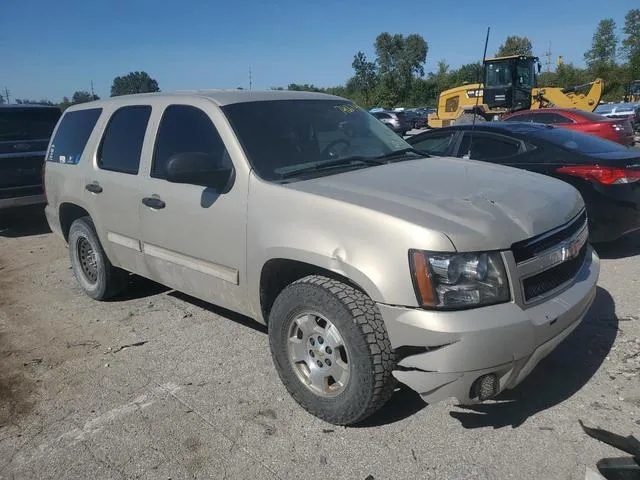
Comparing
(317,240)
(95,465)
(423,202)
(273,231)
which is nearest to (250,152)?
(273,231)

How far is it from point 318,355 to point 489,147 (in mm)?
4412

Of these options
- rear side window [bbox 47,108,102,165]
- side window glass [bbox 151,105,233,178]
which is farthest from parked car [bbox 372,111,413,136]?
side window glass [bbox 151,105,233,178]

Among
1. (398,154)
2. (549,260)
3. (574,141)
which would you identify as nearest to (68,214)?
(398,154)

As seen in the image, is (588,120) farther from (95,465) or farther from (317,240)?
(95,465)

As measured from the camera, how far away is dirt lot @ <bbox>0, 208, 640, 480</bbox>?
2.89m

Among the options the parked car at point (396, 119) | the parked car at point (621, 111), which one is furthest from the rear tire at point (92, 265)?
the parked car at point (396, 119)

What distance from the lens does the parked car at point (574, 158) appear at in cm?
575

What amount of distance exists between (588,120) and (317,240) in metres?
12.8

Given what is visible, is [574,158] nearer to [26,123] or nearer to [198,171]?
[198,171]

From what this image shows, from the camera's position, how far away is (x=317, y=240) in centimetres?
304

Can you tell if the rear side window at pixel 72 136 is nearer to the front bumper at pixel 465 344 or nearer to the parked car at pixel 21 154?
the parked car at pixel 21 154

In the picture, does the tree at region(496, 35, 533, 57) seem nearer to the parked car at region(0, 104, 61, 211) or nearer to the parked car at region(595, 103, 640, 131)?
the parked car at region(595, 103, 640, 131)

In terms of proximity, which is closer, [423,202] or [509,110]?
[423,202]

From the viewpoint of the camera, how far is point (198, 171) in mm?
3479
